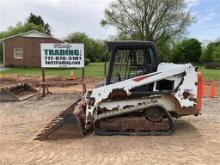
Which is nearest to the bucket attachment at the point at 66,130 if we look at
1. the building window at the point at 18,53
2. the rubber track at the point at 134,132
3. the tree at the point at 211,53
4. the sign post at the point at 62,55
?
the rubber track at the point at 134,132

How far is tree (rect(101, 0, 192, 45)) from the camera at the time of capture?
57250mm

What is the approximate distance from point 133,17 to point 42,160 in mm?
49879

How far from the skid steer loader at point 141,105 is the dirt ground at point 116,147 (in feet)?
0.91

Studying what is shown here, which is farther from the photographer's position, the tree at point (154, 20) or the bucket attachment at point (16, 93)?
the tree at point (154, 20)

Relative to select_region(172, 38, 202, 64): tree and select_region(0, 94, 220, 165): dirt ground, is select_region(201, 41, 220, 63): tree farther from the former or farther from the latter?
select_region(0, 94, 220, 165): dirt ground

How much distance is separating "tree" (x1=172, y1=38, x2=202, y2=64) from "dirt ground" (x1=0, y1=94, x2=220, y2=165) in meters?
53.6

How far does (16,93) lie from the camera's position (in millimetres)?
19109

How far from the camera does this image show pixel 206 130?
36.8 ft

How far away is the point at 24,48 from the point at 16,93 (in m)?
33.3

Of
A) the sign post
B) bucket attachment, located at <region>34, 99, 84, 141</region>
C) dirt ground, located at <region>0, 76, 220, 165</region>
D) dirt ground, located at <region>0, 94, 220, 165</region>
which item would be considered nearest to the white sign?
the sign post

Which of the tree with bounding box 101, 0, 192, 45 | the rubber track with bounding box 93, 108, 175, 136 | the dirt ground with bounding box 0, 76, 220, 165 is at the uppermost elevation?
the tree with bounding box 101, 0, 192, 45

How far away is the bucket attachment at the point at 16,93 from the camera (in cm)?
1784

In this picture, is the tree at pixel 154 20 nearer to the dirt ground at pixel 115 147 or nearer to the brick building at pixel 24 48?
the brick building at pixel 24 48

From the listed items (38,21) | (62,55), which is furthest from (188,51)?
(62,55)
